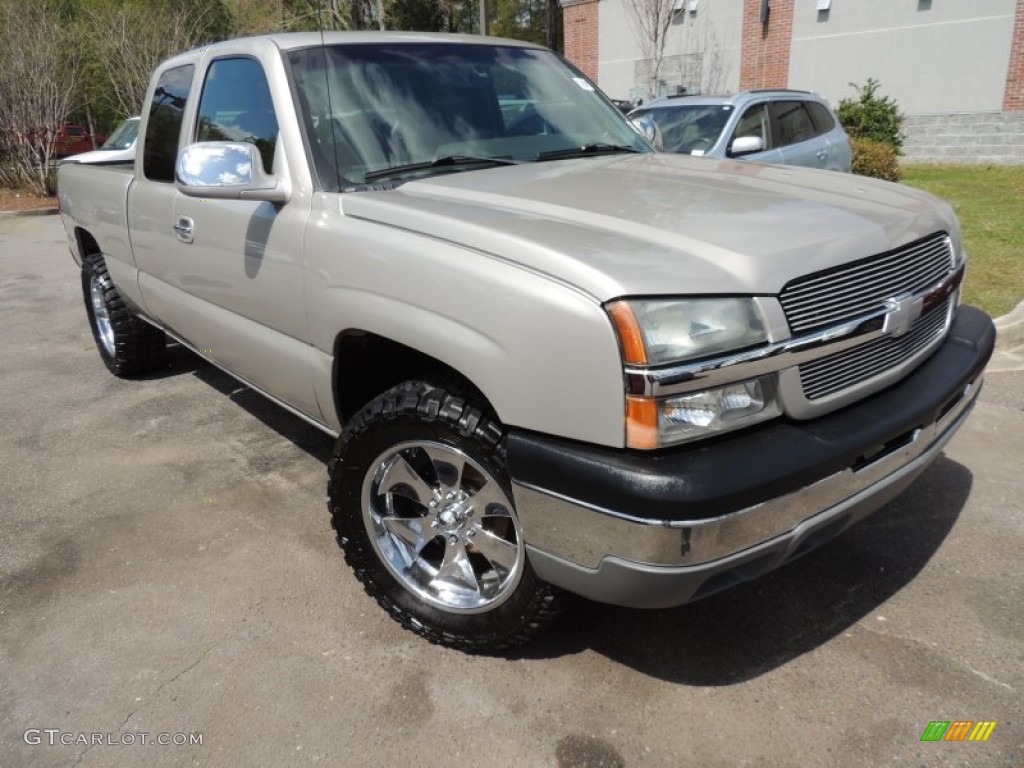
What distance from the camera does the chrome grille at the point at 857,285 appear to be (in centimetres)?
204

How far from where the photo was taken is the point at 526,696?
2.40m

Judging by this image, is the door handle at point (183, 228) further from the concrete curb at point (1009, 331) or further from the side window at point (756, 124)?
the side window at point (756, 124)

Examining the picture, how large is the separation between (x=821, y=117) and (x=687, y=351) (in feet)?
27.7

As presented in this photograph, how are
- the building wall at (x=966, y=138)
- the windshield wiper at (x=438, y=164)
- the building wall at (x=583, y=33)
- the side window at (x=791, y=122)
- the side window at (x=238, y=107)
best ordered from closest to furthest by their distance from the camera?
the windshield wiper at (x=438, y=164), the side window at (x=238, y=107), the side window at (x=791, y=122), the building wall at (x=966, y=138), the building wall at (x=583, y=33)

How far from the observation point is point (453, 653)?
2617mm

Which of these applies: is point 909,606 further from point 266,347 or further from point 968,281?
point 968,281

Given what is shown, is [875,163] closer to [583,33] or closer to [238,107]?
[238,107]

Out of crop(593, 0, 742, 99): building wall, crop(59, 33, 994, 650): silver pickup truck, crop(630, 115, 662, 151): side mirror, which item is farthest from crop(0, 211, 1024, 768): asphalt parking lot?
crop(593, 0, 742, 99): building wall

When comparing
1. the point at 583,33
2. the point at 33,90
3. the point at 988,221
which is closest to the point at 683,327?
the point at 988,221

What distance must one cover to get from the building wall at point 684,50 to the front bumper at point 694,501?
21.2 meters

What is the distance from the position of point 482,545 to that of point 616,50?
23670 millimetres

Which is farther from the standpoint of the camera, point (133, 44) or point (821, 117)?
point (133, 44)

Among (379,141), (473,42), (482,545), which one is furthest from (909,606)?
(473,42)

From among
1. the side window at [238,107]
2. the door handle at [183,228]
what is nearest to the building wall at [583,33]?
the side window at [238,107]
